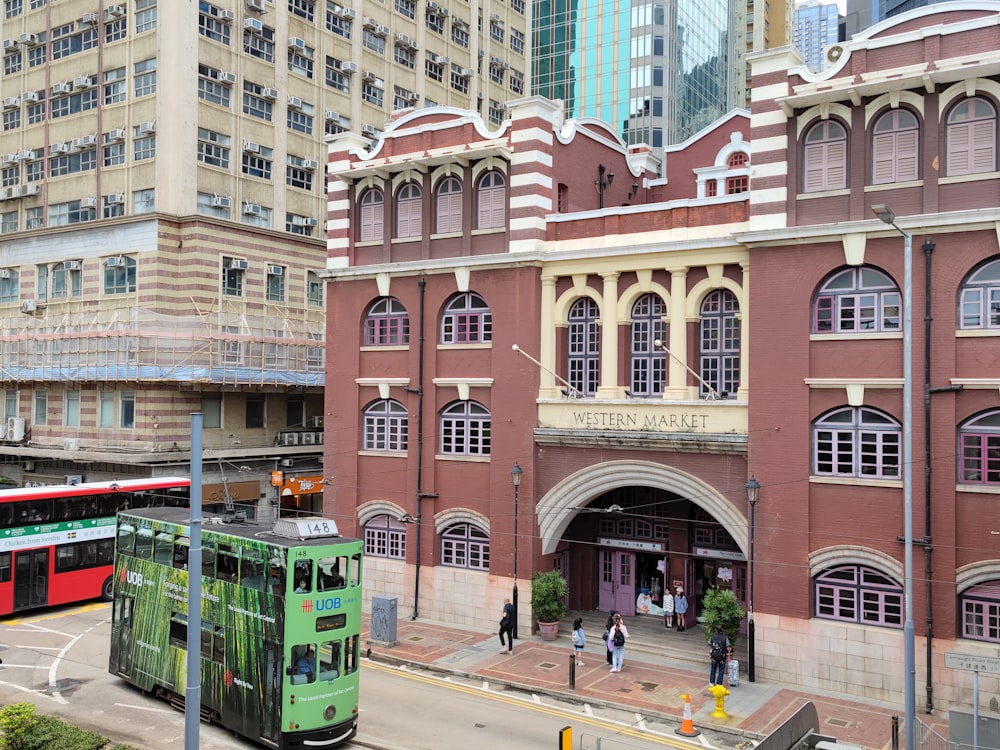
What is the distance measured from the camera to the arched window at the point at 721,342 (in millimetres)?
26453

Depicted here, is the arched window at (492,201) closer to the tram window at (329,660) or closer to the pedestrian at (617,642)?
the pedestrian at (617,642)

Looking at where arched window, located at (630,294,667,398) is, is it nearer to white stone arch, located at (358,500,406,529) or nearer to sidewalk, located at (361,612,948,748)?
sidewalk, located at (361,612,948,748)

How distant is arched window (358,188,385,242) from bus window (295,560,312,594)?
55.0 feet

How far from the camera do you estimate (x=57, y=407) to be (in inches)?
1682

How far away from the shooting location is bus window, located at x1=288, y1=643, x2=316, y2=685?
18.1 metres

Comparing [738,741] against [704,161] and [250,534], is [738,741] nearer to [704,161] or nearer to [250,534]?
[250,534]

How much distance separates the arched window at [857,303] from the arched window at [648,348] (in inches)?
193

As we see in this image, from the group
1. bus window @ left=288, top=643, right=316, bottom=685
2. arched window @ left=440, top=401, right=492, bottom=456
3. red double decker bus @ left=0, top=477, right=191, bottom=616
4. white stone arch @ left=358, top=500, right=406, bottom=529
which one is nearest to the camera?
bus window @ left=288, top=643, right=316, bottom=685

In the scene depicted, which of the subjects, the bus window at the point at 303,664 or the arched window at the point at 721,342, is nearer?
the bus window at the point at 303,664

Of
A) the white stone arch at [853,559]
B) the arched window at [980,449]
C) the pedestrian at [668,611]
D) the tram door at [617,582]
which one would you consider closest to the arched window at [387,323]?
the tram door at [617,582]

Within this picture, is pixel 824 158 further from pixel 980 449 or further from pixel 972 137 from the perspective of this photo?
pixel 980 449

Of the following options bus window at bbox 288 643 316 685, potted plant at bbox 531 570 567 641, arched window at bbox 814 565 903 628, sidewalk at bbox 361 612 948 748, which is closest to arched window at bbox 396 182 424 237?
potted plant at bbox 531 570 567 641

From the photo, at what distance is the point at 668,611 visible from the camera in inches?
1133

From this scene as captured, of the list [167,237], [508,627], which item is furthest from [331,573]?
[167,237]
